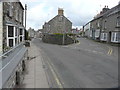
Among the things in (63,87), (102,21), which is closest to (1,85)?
(63,87)

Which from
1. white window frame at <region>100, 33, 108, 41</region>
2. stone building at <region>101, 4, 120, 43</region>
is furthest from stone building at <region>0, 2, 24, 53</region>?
white window frame at <region>100, 33, 108, 41</region>

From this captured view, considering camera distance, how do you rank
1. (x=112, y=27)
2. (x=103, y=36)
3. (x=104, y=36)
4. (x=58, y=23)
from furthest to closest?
1. (x=58, y=23)
2. (x=103, y=36)
3. (x=104, y=36)
4. (x=112, y=27)

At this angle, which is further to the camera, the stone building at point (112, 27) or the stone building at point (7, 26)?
the stone building at point (112, 27)

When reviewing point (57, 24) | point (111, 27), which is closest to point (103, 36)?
point (111, 27)

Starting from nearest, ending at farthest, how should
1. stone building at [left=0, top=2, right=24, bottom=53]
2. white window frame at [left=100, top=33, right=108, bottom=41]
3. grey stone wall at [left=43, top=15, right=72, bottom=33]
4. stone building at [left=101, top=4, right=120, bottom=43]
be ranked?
stone building at [left=0, top=2, right=24, bottom=53], stone building at [left=101, top=4, right=120, bottom=43], white window frame at [left=100, top=33, right=108, bottom=41], grey stone wall at [left=43, top=15, right=72, bottom=33]

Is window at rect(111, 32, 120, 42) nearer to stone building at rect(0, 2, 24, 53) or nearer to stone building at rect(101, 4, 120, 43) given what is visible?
stone building at rect(101, 4, 120, 43)

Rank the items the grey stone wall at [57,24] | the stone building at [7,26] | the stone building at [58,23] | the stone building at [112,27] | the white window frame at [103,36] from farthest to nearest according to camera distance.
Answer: the grey stone wall at [57,24] → the stone building at [58,23] → the white window frame at [103,36] → the stone building at [112,27] → the stone building at [7,26]

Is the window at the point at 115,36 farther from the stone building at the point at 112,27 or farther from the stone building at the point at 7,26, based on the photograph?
the stone building at the point at 7,26

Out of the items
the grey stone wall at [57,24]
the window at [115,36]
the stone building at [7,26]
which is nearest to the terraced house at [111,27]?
the window at [115,36]

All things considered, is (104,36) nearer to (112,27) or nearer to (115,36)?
(112,27)

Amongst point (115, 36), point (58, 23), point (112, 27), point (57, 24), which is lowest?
point (115, 36)

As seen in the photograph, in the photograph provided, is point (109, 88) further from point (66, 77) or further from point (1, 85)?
point (1, 85)

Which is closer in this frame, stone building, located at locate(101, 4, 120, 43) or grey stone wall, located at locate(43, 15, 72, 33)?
stone building, located at locate(101, 4, 120, 43)

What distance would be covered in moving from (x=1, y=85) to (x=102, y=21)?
3393 centimetres
